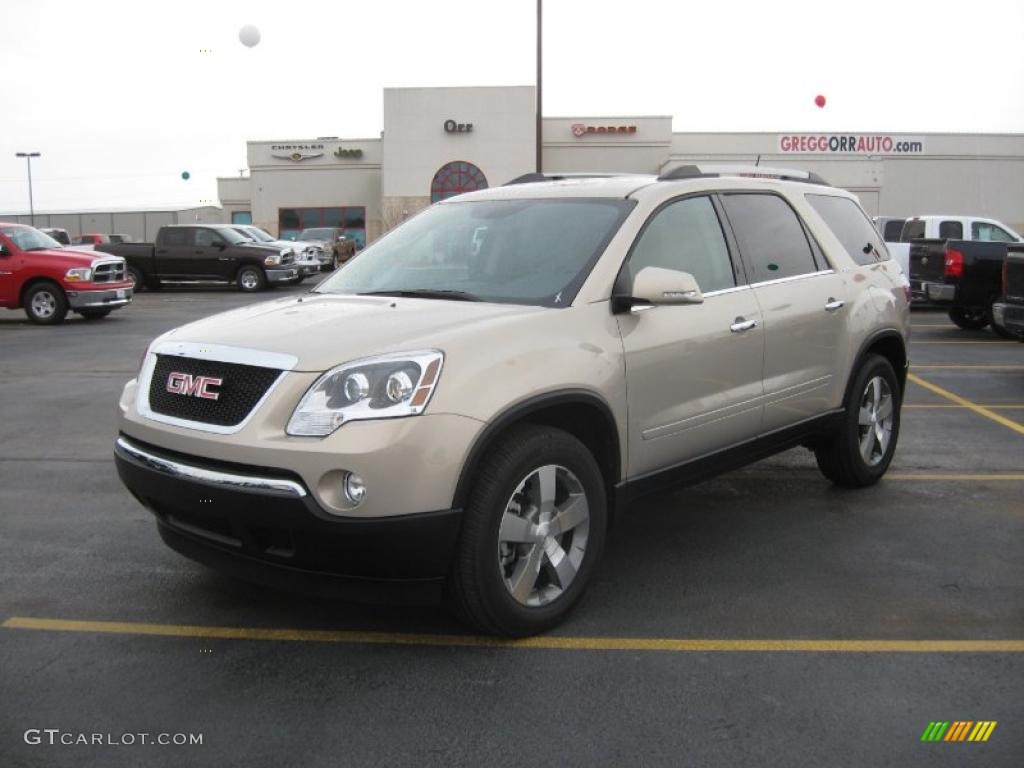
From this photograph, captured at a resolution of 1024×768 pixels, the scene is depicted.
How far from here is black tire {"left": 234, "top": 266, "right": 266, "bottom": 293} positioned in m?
26.2

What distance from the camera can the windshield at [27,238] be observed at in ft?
59.2

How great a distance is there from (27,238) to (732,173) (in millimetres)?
16531

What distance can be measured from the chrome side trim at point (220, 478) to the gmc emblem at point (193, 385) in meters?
0.27

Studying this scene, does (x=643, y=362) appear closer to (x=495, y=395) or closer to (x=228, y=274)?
(x=495, y=395)

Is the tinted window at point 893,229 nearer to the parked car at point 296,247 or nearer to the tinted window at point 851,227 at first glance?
the parked car at point 296,247

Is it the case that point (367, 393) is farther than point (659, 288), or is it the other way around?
point (659, 288)

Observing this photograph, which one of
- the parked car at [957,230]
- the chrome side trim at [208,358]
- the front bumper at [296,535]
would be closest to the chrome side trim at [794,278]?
the front bumper at [296,535]

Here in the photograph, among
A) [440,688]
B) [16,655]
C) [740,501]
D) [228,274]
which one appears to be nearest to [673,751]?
[440,688]

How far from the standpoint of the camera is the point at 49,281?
17672 millimetres

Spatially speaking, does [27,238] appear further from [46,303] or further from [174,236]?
[174,236]

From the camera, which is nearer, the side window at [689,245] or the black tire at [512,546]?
the black tire at [512,546]

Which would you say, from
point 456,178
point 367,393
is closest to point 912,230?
point 367,393

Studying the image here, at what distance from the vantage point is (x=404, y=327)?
147 inches

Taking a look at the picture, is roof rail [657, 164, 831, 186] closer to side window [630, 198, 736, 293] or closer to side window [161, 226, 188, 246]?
side window [630, 198, 736, 293]
